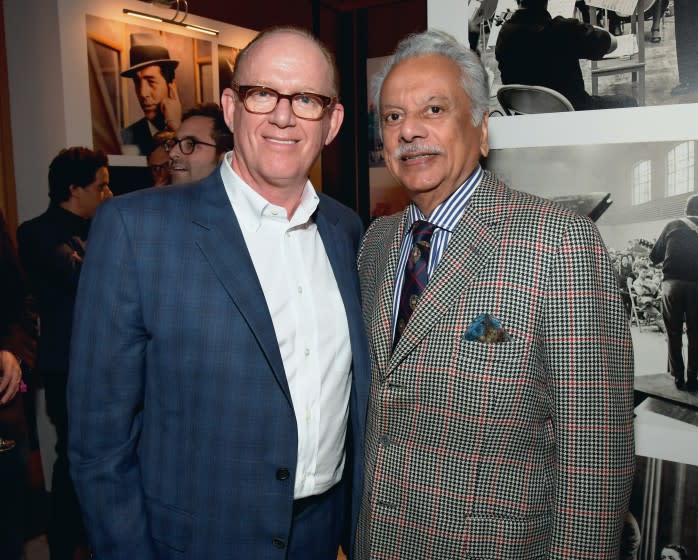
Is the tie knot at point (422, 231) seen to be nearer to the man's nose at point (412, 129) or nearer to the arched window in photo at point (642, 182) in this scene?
the man's nose at point (412, 129)

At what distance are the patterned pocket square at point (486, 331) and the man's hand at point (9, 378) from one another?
4.96ft

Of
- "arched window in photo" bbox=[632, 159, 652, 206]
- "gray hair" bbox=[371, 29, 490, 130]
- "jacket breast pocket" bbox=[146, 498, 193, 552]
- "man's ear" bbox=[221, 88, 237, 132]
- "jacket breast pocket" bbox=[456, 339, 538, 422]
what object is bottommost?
"jacket breast pocket" bbox=[146, 498, 193, 552]

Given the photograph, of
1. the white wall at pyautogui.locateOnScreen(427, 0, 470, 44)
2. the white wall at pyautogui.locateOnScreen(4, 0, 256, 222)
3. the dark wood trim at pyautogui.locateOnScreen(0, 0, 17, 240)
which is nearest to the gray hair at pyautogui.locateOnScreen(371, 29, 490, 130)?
the white wall at pyautogui.locateOnScreen(427, 0, 470, 44)

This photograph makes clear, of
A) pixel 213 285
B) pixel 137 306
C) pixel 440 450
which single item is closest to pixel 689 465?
pixel 440 450

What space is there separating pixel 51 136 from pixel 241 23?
1896 millimetres

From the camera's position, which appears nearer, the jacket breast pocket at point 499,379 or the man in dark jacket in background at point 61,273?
the jacket breast pocket at point 499,379

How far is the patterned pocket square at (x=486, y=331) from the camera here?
4.54 ft

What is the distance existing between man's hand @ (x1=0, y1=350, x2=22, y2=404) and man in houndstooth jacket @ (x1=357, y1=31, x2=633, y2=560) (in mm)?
1243

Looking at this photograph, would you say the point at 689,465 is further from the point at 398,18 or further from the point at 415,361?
the point at 398,18

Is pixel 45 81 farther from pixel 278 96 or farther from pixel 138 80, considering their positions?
pixel 278 96

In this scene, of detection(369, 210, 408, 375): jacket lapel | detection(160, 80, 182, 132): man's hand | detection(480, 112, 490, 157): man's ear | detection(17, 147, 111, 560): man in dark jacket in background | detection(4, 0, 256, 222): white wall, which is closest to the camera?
detection(369, 210, 408, 375): jacket lapel

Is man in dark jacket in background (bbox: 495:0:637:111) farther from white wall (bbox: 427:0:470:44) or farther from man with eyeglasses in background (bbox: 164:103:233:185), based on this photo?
man with eyeglasses in background (bbox: 164:103:233:185)

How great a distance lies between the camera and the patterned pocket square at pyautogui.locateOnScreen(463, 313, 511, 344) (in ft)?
4.54

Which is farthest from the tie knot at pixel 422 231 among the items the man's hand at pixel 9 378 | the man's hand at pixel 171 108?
the man's hand at pixel 171 108
